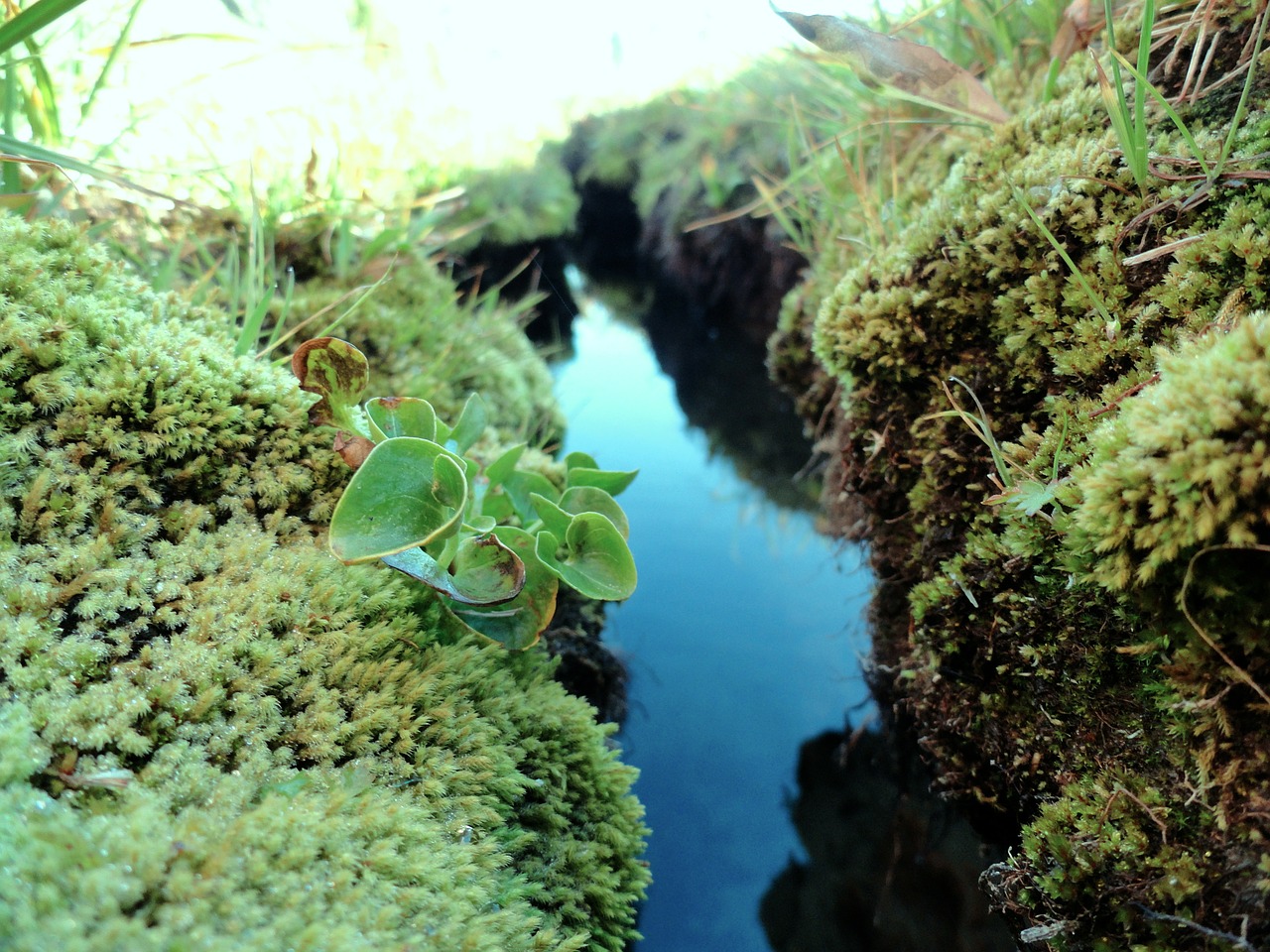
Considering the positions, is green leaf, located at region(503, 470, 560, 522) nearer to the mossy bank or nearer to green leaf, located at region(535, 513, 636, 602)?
green leaf, located at region(535, 513, 636, 602)

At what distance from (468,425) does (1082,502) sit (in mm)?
1182

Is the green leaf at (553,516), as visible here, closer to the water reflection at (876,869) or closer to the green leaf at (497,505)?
the green leaf at (497,505)

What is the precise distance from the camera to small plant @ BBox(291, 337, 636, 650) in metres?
1.22

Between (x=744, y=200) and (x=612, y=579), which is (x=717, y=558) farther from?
(x=744, y=200)

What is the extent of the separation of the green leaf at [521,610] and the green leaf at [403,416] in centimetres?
28

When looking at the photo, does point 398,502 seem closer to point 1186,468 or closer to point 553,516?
point 553,516

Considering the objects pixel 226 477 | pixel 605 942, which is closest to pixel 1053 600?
pixel 605 942

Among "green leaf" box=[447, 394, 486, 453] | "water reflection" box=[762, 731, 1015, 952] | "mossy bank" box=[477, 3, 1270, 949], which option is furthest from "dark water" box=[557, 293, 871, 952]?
"green leaf" box=[447, 394, 486, 453]

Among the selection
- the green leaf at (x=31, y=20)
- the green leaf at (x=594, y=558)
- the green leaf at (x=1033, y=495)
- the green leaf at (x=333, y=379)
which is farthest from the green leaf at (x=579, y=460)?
the green leaf at (x=31, y=20)

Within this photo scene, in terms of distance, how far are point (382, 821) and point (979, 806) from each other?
50.5 inches

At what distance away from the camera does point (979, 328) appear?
5.27ft

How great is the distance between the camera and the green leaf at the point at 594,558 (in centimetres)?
137

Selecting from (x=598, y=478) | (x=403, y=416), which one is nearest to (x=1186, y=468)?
(x=598, y=478)

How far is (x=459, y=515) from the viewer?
1.17 meters
